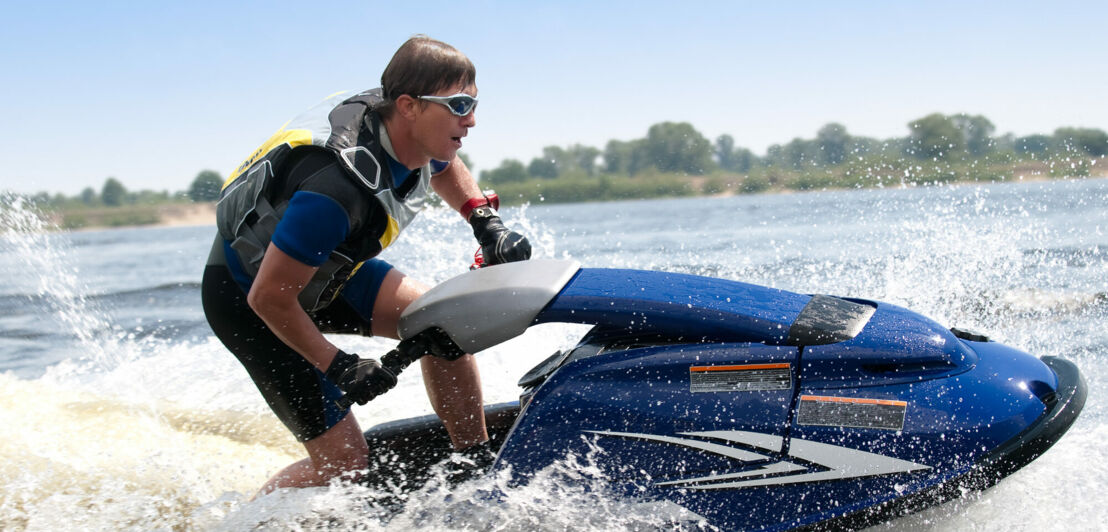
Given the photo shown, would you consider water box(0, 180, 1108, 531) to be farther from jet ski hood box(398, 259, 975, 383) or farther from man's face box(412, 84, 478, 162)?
man's face box(412, 84, 478, 162)

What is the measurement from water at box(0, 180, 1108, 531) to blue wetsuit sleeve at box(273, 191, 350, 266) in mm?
731

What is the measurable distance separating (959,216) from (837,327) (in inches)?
426

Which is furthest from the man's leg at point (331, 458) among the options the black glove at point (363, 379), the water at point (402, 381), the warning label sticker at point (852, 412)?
the warning label sticker at point (852, 412)

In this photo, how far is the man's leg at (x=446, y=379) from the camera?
2.90 meters

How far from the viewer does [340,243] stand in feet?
7.86

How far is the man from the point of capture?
2.29 metres

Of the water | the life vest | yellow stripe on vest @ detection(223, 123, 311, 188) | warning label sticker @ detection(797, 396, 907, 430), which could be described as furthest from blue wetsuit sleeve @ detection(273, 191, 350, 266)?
warning label sticker @ detection(797, 396, 907, 430)

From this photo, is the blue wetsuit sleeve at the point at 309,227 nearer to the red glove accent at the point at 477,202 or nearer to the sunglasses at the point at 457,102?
the sunglasses at the point at 457,102

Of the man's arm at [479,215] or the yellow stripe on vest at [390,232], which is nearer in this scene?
the yellow stripe on vest at [390,232]

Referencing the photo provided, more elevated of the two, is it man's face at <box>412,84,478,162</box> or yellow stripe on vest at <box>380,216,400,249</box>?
man's face at <box>412,84,478,162</box>

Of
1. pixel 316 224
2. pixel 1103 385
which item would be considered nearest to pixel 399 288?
pixel 316 224

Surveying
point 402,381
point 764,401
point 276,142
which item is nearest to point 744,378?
point 764,401

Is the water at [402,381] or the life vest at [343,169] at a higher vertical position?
the life vest at [343,169]

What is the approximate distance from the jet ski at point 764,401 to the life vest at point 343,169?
15.8 inches
